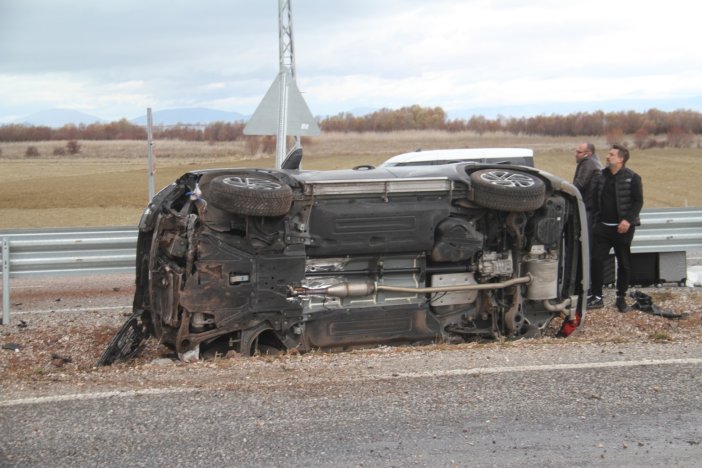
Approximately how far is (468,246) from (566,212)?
1.17 m

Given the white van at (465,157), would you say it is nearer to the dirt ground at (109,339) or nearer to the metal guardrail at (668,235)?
the metal guardrail at (668,235)

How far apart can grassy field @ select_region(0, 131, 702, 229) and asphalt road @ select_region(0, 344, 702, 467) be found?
11499 mm

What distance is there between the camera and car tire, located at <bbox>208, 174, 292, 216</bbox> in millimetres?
6441

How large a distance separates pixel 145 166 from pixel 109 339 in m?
18.4

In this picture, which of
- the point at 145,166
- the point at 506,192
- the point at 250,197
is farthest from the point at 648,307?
the point at 145,166

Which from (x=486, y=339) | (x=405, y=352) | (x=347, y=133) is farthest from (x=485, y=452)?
(x=347, y=133)

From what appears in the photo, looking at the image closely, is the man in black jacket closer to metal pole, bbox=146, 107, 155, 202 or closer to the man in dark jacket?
the man in dark jacket

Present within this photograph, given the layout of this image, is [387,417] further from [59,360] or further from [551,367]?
[59,360]

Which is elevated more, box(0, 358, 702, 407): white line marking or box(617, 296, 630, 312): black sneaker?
box(0, 358, 702, 407): white line marking

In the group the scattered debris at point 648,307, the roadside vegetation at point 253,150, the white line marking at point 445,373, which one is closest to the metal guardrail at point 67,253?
the scattered debris at point 648,307

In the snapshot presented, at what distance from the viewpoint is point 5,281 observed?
28.9ft

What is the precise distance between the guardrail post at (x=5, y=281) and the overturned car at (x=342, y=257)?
2.40m

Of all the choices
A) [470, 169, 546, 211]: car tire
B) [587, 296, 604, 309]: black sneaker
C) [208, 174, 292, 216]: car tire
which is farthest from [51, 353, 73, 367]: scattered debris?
[587, 296, 604, 309]: black sneaker

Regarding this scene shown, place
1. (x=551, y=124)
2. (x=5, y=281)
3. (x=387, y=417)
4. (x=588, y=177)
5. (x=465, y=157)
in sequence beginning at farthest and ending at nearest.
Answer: (x=551, y=124) → (x=465, y=157) → (x=588, y=177) → (x=5, y=281) → (x=387, y=417)
